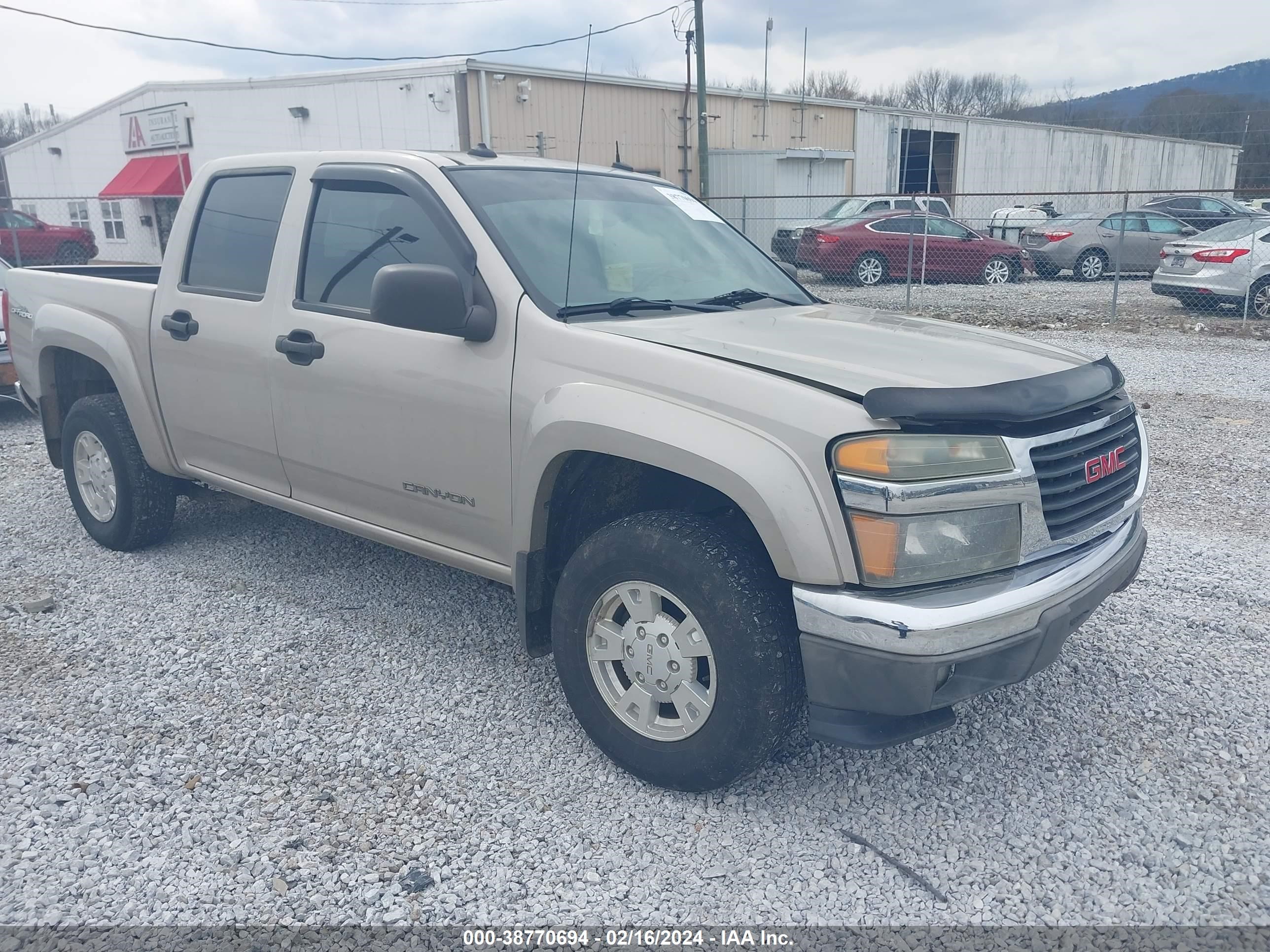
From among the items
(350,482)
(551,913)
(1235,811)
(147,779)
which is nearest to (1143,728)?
(1235,811)

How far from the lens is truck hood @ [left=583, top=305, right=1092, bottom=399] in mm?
2732

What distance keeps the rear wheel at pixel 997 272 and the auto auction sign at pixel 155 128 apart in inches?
866

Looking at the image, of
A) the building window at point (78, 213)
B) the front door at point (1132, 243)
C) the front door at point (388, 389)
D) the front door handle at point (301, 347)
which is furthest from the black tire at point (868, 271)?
the building window at point (78, 213)

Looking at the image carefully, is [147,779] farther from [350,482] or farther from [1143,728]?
[1143,728]

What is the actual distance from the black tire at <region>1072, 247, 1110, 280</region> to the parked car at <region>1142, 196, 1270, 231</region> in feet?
5.46

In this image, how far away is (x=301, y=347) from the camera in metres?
3.76

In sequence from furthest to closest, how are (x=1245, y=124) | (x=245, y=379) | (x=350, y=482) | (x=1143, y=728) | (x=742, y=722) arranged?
1. (x=1245, y=124)
2. (x=245, y=379)
3. (x=350, y=482)
4. (x=1143, y=728)
5. (x=742, y=722)

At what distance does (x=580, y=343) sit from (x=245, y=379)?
70.2 inches

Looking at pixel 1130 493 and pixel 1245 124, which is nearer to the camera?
pixel 1130 493

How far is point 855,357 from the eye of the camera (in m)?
2.96

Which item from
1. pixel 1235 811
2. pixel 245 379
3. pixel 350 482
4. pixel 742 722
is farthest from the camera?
pixel 245 379

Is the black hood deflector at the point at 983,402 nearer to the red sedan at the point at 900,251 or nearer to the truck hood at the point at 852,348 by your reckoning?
the truck hood at the point at 852,348

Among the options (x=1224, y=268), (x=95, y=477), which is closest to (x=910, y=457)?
(x=95, y=477)

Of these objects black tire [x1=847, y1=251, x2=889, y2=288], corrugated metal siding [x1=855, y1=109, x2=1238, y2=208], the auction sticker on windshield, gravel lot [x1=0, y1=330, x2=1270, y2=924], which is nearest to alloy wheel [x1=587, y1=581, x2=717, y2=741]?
gravel lot [x1=0, y1=330, x2=1270, y2=924]
